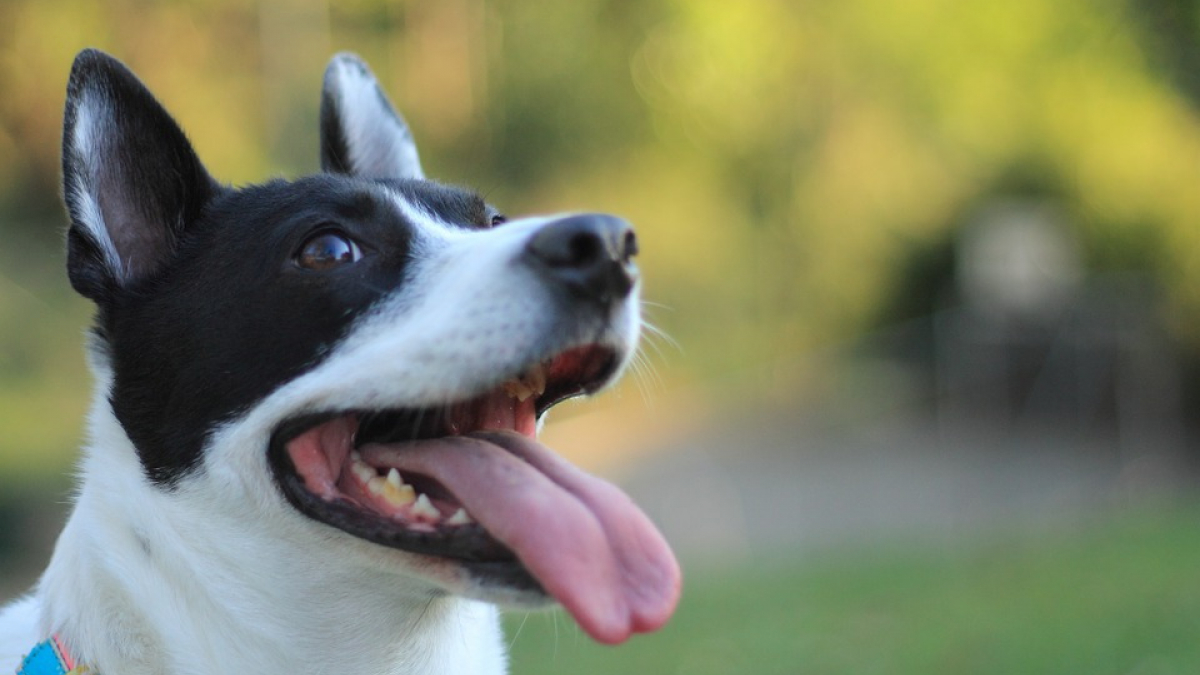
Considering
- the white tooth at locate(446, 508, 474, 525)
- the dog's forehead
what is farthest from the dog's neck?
the dog's forehead

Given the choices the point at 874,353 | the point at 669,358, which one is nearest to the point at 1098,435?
the point at 874,353

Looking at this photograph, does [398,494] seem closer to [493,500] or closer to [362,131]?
[493,500]

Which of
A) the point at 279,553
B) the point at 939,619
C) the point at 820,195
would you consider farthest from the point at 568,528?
the point at 820,195

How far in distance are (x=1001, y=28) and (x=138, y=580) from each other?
22485mm

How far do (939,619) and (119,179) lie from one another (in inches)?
275

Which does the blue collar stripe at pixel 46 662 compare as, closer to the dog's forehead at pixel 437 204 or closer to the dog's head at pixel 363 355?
the dog's head at pixel 363 355

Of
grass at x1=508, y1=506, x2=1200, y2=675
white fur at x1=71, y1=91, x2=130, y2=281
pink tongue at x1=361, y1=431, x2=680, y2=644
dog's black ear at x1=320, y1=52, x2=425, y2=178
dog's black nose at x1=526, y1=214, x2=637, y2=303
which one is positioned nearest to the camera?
pink tongue at x1=361, y1=431, x2=680, y2=644

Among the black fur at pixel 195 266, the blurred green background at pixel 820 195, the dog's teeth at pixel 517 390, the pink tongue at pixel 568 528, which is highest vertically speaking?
the black fur at pixel 195 266

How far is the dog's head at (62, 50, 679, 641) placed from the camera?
2.85 m

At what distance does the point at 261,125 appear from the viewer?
1844 centimetres

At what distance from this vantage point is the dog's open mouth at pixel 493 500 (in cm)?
278

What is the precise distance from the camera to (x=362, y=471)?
10.0 feet

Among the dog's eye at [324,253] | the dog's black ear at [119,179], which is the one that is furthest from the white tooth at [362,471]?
the dog's black ear at [119,179]

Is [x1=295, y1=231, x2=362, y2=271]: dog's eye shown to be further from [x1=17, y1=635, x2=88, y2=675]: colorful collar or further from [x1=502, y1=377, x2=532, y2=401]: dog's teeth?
[x1=17, y1=635, x2=88, y2=675]: colorful collar
